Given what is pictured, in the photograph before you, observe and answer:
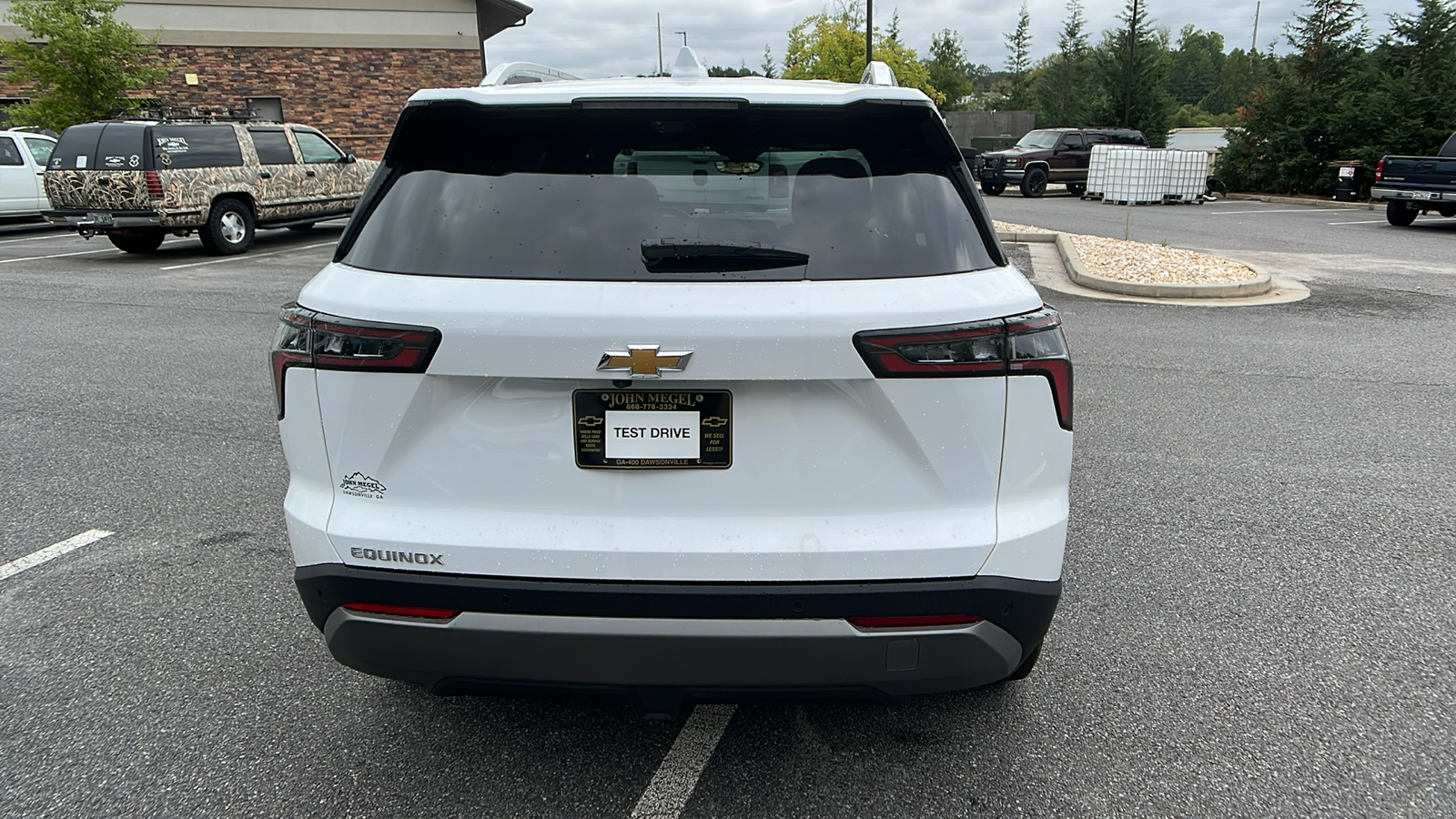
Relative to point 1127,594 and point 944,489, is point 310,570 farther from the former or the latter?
point 1127,594

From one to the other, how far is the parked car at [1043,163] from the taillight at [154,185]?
20466mm

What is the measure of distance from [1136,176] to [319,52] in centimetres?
2303

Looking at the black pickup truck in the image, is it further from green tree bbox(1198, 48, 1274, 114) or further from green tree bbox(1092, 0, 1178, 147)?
green tree bbox(1198, 48, 1274, 114)

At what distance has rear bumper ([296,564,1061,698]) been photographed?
6.80ft

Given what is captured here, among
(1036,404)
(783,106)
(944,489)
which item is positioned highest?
(783,106)

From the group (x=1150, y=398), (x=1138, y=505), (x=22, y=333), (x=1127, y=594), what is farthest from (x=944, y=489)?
(x=22, y=333)

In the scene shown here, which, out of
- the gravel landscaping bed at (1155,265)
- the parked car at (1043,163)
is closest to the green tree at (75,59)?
the parked car at (1043,163)

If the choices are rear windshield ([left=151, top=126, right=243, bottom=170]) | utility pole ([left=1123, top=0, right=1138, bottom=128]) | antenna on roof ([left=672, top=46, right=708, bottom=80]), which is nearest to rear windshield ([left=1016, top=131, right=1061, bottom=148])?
utility pole ([left=1123, top=0, right=1138, bottom=128])

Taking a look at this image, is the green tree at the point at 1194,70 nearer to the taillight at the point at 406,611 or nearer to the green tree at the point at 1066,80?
the green tree at the point at 1066,80

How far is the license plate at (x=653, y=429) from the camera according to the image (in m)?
2.04

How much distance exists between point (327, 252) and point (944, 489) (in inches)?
582

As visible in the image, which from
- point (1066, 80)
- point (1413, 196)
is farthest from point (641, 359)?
point (1066, 80)

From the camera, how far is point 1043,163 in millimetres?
27438

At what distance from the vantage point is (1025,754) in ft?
8.63
